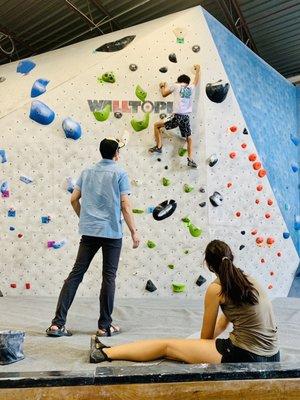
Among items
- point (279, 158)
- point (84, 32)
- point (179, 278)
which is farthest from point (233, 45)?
point (179, 278)

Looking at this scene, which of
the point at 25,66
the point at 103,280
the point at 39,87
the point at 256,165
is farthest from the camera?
the point at 25,66

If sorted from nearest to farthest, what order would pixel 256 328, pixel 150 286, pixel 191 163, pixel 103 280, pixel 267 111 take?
pixel 256 328, pixel 103 280, pixel 150 286, pixel 191 163, pixel 267 111

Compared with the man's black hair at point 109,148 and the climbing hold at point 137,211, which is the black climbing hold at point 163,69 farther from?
the man's black hair at point 109,148

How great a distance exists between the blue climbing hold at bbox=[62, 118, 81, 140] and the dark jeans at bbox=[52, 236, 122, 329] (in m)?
2.36

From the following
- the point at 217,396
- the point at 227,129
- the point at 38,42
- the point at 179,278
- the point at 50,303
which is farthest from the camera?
the point at 38,42

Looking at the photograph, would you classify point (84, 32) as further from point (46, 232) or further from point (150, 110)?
point (46, 232)

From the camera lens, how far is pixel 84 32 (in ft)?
21.6

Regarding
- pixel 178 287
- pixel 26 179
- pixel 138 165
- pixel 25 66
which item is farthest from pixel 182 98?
pixel 25 66

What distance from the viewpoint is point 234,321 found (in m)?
1.80

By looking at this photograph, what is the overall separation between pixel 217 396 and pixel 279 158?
5.12m

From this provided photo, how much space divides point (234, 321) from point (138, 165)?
3062 millimetres

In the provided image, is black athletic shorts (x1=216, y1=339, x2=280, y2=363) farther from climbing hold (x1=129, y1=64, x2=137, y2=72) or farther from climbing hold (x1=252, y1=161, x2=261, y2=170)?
climbing hold (x1=129, y1=64, x2=137, y2=72)

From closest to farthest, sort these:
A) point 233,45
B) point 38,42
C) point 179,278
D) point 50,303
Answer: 1. point 50,303
2. point 179,278
3. point 233,45
4. point 38,42

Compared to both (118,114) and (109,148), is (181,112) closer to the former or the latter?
(118,114)
